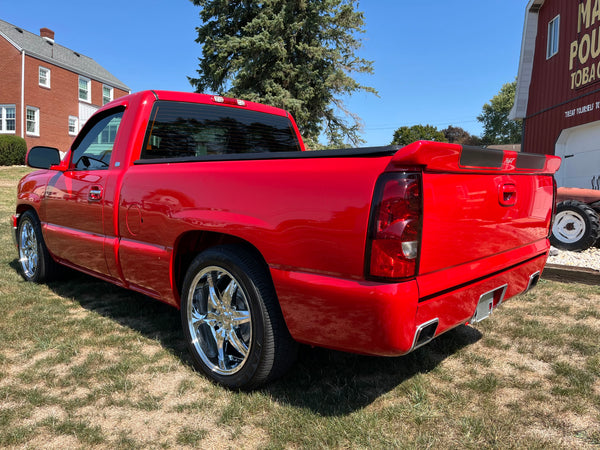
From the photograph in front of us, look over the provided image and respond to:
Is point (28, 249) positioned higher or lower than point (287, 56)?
lower

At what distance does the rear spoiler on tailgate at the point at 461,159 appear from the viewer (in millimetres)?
1949

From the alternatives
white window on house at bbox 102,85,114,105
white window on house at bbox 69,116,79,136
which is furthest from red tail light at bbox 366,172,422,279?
white window on house at bbox 102,85,114,105

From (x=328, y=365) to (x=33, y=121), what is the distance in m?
29.1

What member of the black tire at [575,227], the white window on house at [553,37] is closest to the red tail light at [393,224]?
the black tire at [575,227]

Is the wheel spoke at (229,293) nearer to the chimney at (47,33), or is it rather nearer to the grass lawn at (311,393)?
the grass lawn at (311,393)

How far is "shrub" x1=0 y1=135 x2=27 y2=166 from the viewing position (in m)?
22.5

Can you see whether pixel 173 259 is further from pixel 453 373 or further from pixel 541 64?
pixel 541 64

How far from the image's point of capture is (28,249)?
5.21 m

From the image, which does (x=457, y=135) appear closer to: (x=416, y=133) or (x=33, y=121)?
(x=416, y=133)

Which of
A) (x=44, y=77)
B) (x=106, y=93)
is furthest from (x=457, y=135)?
(x=44, y=77)

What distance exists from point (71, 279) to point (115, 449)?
357 cm

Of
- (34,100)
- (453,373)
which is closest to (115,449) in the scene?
(453,373)

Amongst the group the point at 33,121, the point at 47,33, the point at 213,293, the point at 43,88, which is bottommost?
the point at 213,293

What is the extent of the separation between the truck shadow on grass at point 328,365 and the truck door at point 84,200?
0.60 meters
